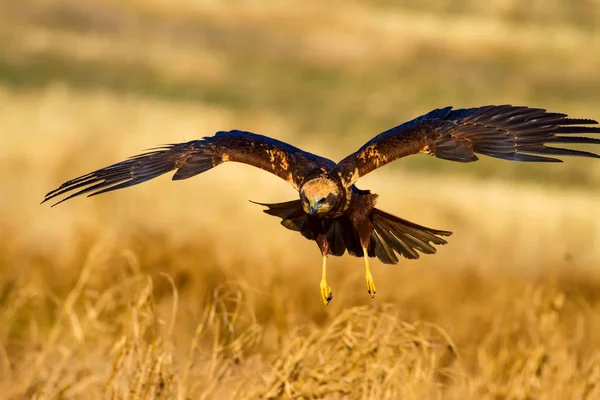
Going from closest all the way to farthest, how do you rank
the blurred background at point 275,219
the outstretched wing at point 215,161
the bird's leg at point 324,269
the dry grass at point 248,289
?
the dry grass at point 248,289
the blurred background at point 275,219
the bird's leg at point 324,269
the outstretched wing at point 215,161

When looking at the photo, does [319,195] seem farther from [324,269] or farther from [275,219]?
[275,219]

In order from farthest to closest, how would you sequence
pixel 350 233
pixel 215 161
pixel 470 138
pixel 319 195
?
pixel 350 233 < pixel 215 161 < pixel 470 138 < pixel 319 195

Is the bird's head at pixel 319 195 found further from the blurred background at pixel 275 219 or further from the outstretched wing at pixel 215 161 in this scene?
the blurred background at pixel 275 219

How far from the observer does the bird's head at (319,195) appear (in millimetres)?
10406

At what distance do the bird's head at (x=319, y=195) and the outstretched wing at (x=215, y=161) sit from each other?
362 millimetres

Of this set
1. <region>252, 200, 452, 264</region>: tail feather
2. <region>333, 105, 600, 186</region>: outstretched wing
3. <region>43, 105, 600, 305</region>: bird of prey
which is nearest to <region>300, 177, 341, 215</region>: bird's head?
<region>43, 105, 600, 305</region>: bird of prey

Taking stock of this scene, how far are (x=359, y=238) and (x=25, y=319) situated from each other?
18.8 ft

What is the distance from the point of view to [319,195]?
10.4 meters

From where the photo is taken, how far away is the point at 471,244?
19094 millimetres

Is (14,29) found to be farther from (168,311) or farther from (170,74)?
(168,311)

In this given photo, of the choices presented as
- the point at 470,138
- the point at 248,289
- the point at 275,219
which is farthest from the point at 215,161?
the point at 275,219

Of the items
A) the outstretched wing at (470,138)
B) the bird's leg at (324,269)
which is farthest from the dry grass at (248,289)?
the outstretched wing at (470,138)

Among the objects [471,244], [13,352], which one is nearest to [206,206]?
[471,244]

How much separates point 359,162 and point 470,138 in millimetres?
874
